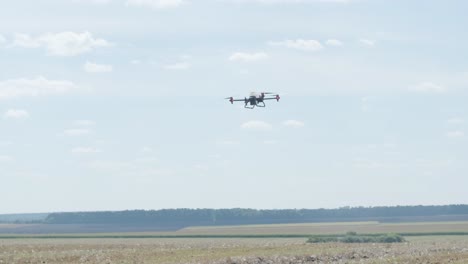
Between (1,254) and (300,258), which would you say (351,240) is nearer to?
(300,258)

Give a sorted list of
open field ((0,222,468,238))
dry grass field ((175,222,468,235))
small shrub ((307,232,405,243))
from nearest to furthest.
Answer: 1. small shrub ((307,232,405,243))
2. open field ((0,222,468,238))
3. dry grass field ((175,222,468,235))

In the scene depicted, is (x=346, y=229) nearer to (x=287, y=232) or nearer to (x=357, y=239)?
(x=287, y=232)

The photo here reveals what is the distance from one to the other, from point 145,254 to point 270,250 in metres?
10.8

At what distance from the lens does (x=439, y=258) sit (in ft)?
185

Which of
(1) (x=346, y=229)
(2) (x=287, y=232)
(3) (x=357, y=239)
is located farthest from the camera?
(1) (x=346, y=229)

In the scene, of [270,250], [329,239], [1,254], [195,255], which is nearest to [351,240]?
[329,239]

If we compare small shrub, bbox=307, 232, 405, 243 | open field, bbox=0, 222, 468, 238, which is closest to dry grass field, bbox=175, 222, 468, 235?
open field, bbox=0, 222, 468, 238

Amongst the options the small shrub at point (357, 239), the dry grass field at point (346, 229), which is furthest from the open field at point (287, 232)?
→ the small shrub at point (357, 239)

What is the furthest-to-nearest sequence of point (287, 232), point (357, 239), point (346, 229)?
point (346, 229)
point (287, 232)
point (357, 239)

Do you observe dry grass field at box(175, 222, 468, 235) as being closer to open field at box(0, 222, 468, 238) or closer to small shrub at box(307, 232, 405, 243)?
open field at box(0, 222, 468, 238)

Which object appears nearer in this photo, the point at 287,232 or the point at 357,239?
the point at 357,239

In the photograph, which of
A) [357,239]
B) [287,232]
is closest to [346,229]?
[287,232]

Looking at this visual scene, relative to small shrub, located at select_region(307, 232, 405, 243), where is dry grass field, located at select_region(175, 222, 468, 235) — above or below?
above

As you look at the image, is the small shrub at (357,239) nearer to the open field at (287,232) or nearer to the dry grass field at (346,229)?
the open field at (287,232)
